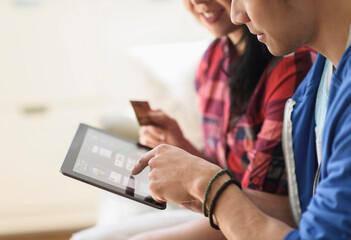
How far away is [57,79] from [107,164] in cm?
115

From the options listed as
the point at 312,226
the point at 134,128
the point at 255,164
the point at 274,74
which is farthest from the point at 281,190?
the point at 134,128

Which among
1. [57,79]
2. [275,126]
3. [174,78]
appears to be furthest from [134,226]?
[57,79]

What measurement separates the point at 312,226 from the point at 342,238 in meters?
0.05

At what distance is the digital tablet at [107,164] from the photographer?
0.99 metres

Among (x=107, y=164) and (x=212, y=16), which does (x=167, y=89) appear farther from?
(x=107, y=164)

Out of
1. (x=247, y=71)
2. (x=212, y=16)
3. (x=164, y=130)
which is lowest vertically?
(x=164, y=130)

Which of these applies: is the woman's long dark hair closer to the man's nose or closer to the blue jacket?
the blue jacket

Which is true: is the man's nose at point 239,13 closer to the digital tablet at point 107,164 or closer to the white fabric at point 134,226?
the digital tablet at point 107,164

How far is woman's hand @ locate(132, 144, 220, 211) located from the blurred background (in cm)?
114

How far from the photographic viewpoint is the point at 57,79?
214cm

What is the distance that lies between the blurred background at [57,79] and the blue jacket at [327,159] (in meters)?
1.10

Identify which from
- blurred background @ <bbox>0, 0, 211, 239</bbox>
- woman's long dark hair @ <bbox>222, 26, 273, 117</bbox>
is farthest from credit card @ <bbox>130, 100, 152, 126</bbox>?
blurred background @ <bbox>0, 0, 211, 239</bbox>

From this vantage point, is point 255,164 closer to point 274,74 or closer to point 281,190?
point 281,190

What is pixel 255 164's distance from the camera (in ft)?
3.71
